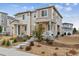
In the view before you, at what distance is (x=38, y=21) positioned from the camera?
10.6 feet

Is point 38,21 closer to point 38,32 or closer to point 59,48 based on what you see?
point 38,32

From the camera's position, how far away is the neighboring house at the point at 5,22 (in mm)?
3241

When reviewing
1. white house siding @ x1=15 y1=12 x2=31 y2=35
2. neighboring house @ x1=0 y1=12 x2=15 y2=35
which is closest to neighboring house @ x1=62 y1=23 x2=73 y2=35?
white house siding @ x1=15 y1=12 x2=31 y2=35

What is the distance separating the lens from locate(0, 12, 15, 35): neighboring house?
3241 millimetres

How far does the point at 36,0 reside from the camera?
3.17 m

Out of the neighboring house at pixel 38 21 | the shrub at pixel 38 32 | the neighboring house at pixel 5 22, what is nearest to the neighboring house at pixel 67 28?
the neighboring house at pixel 38 21

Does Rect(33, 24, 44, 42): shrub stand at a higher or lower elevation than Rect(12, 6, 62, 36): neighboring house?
lower

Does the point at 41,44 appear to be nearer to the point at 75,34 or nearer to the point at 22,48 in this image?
the point at 22,48

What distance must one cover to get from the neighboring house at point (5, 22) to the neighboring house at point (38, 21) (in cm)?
7

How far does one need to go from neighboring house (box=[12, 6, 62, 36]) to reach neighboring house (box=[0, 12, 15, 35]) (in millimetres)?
67

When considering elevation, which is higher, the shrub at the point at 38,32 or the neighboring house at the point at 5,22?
the neighboring house at the point at 5,22

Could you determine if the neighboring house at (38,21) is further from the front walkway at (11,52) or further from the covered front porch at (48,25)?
the front walkway at (11,52)

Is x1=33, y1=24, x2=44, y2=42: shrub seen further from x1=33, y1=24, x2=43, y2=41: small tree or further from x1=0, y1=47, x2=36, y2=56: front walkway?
x1=0, y1=47, x2=36, y2=56: front walkway

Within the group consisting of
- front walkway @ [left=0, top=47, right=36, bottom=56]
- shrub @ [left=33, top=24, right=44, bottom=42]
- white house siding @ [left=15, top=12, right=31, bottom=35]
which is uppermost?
white house siding @ [left=15, top=12, right=31, bottom=35]
